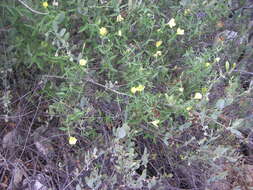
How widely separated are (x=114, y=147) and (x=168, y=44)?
0.84m

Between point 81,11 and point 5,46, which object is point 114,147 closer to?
point 81,11

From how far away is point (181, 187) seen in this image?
2.03 metres

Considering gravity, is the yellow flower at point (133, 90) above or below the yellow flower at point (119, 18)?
below

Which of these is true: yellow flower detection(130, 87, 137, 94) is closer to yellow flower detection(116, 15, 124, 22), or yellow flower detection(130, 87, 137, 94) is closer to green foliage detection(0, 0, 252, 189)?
green foliage detection(0, 0, 252, 189)

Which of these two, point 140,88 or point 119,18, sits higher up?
point 119,18

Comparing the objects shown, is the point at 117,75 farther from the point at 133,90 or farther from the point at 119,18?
the point at 119,18

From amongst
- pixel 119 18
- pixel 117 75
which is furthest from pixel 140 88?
pixel 119 18

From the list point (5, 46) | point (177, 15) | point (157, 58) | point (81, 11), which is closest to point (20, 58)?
Result: point (5, 46)

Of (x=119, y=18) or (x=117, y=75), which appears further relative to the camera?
(x=117, y=75)

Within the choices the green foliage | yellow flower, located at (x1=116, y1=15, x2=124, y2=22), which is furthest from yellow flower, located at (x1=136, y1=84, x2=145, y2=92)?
yellow flower, located at (x1=116, y1=15, x2=124, y2=22)

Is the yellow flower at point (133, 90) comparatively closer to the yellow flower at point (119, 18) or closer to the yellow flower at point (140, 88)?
the yellow flower at point (140, 88)

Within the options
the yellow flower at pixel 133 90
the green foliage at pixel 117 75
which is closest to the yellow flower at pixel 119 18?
the green foliage at pixel 117 75

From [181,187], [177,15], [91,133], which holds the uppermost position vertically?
[177,15]

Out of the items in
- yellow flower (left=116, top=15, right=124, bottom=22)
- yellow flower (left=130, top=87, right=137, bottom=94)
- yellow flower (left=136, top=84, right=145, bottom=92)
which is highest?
yellow flower (left=116, top=15, right=124, bottom=22)
